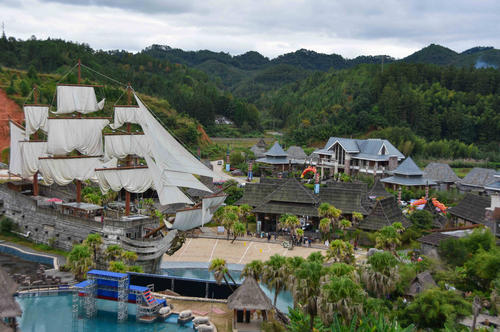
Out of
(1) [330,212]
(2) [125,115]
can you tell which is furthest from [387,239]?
(2) [125,115]

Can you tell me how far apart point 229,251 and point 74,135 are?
579 inches

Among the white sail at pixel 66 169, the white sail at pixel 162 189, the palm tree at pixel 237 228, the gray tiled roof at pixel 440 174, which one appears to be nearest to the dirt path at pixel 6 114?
the white sail at pixel 66 169

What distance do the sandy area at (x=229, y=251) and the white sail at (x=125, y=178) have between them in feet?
18.1

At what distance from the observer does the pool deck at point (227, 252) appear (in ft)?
115

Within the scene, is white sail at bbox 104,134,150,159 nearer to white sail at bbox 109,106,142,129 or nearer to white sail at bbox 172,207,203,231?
white sail at bbox 109,106,142,129

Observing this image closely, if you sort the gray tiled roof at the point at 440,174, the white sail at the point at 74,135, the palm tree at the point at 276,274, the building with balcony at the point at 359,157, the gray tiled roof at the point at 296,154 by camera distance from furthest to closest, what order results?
the gray tiled roof at the point at 296,154 → the building with balcony at the point at 359,157 → the gray tiled roof at the point at 440,174 → the white sail at the point at 74,135 → the palm tree at the point at 276,274

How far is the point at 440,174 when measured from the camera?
60312 mm

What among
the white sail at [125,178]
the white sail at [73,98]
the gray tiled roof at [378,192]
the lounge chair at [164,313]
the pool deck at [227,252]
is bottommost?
the pool deck at [227,252]

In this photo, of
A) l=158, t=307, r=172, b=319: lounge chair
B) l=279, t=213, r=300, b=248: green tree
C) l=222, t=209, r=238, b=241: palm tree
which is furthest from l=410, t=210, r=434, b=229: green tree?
l=158, t=307, r=172, b=319: lounge chair

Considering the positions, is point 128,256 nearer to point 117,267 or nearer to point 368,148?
point 117,267

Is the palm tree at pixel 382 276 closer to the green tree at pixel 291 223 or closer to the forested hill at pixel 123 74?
the green tree at pixel 291 223

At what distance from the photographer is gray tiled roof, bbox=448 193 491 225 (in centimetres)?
3990

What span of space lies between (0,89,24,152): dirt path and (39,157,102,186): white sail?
37927 millimetres

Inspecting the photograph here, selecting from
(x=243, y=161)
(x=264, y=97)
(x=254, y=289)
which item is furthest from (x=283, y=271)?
(x=264, y=97)
